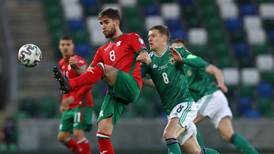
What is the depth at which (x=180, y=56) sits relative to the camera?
9.27 meters

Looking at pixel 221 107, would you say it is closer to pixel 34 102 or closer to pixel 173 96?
pixel 173 96

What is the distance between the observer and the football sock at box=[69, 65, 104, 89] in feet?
27.8

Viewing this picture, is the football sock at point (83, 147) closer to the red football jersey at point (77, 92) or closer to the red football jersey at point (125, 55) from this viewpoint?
the red football jersey at point (77, 92)

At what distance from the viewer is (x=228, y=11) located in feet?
67.9

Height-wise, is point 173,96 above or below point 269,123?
above

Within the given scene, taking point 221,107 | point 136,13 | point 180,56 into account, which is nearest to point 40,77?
point 136,13

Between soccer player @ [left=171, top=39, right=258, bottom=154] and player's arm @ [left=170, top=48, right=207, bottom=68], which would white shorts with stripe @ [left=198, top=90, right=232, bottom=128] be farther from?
player's arm @ [left=170, top=48, right=207, bottom=68]

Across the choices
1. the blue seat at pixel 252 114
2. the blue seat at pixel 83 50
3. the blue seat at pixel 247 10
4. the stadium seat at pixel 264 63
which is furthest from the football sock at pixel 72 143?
the blue seat at pixel 247 10

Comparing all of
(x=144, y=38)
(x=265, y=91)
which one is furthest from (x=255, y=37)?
(x=144, y=38)

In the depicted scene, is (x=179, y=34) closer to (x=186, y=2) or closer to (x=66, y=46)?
(x=186, y=2)

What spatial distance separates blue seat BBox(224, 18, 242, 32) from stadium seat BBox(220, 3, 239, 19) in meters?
0.15

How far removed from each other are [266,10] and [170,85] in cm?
1220

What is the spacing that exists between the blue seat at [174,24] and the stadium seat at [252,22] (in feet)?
5.41

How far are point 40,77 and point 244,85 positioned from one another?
15.5ft
